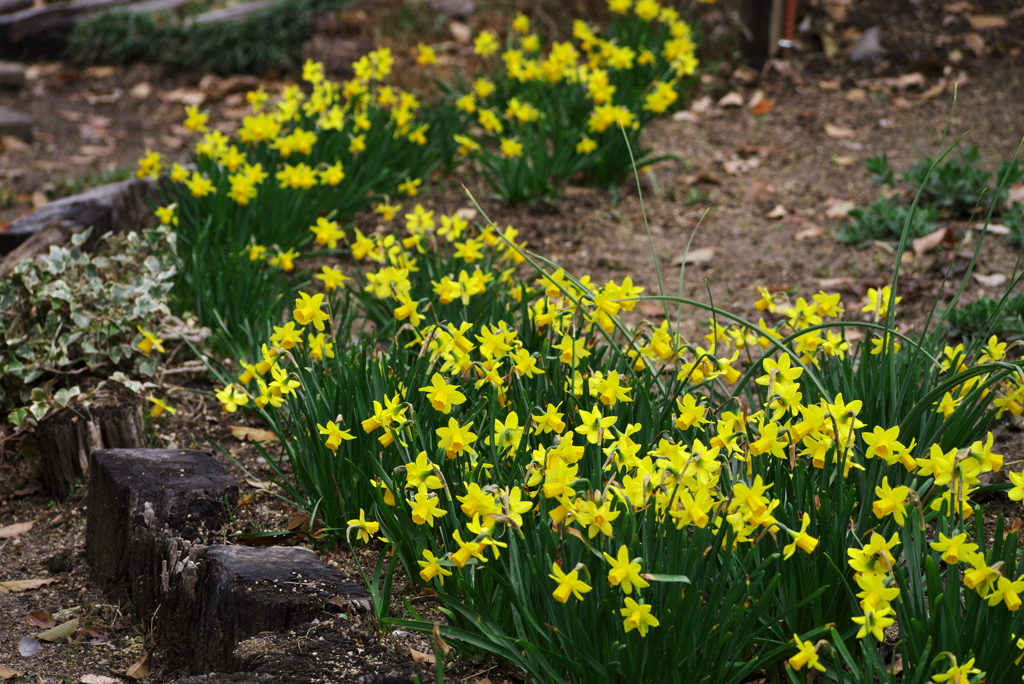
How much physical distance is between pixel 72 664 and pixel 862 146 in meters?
4.09

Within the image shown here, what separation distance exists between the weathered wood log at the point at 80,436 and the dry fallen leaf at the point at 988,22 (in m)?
5.09

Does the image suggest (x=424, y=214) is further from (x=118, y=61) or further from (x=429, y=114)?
(x=118, y=61)

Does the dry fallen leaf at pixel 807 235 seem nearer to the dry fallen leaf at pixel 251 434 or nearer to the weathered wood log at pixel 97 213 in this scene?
the dry fallen leaf at pixel 251 434

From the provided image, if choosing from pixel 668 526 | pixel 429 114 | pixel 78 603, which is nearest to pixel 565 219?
pixel 429 114

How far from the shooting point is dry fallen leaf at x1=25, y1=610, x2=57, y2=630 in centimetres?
211

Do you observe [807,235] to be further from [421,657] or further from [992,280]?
[421,657]

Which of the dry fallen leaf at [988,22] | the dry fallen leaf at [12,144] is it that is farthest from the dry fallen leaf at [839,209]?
the dry fallen leaf at [12,144]

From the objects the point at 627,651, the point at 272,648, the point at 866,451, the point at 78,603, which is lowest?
the point at 78,603

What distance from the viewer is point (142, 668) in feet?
6.43

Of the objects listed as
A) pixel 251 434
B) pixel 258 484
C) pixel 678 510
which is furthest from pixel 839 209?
pixel 678 510

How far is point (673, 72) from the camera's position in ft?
15.9

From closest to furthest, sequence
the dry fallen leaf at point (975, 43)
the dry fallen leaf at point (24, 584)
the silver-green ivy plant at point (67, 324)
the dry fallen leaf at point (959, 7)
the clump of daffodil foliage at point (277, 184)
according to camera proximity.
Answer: the dry fallen leaf at point (24, 584), the silver-green ivy plant at point (67, 324), the clump of daffodil foliage at point (277, 184), the dry fallen leaf at point (975, 43), the dry fallen leaf at point (959, 7)

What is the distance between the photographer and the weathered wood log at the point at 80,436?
2553 mm

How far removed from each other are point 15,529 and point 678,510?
1.93 meters
